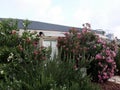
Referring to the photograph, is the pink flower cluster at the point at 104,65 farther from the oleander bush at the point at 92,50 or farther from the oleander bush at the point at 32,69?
the oleander bush at the point at 32,69

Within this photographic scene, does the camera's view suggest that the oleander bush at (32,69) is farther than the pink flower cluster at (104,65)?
No

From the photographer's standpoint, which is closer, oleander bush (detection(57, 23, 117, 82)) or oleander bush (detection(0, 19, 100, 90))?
oleander bush (detection(0, 19, 100, 90))

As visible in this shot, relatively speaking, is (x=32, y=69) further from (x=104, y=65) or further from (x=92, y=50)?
(x=92, y=50)

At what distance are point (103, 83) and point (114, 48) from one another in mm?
2204

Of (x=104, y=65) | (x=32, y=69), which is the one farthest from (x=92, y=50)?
(x=32, y=69)

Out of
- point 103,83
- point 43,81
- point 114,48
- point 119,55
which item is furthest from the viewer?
point 119,55

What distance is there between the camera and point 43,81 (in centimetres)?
518

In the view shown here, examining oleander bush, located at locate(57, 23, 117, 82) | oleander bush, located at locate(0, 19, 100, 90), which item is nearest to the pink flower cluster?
oleander bush, located at locate(57, 23, 117, 82)

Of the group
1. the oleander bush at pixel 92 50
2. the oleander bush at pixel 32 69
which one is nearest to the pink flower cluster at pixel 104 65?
the oleander bush at pixel 92 50

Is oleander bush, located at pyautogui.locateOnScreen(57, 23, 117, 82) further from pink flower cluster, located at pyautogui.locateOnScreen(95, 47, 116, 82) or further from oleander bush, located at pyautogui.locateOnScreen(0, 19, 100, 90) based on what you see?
oleander bush, located at pyautogui.locateOnScreen(0, 19, 100, 90)

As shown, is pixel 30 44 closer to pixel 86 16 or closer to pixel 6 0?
pixel 6 0

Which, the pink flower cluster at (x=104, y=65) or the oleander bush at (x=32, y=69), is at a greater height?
the oleander bush at (x=32, y=69)

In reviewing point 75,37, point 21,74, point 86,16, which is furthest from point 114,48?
point 21,74

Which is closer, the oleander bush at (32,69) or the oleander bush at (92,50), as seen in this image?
the oleander bush at (32,69)
